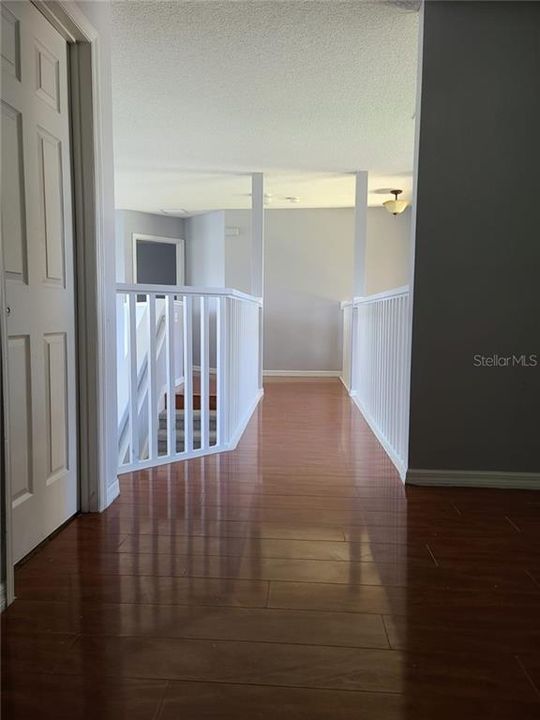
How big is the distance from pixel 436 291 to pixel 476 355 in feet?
1.20

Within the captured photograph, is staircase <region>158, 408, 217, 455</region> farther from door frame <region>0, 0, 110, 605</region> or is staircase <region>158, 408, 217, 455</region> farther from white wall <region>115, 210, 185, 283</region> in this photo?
white wall <region>115, 210, 185, 283</region>

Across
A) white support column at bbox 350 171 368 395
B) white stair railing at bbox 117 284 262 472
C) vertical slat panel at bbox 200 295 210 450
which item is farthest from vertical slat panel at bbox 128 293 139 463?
white support column at bbox 350 171 368 395

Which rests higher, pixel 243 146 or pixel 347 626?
pixel 243 146

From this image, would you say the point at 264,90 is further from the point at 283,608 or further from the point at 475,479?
the point at 283,608

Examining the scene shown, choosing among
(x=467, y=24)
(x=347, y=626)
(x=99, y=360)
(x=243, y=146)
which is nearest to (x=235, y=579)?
(x=347, y=626)

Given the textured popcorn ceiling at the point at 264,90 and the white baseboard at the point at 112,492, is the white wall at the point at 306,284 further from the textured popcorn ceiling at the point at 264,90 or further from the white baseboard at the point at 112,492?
the white baseboard at the point at 112,492

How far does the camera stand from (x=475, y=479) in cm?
250

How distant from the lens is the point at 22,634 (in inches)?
51.4

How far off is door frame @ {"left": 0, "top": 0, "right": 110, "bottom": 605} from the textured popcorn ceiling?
0.68 metres

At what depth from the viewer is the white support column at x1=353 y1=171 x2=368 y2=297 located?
5.06 meters

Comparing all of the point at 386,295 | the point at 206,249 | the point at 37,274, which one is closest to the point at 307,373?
the point at 206,249

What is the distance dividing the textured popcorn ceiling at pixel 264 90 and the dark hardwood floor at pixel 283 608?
2.28m

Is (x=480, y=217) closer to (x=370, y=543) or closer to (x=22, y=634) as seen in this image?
(x=370, y=543)

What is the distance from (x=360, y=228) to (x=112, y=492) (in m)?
3.81
